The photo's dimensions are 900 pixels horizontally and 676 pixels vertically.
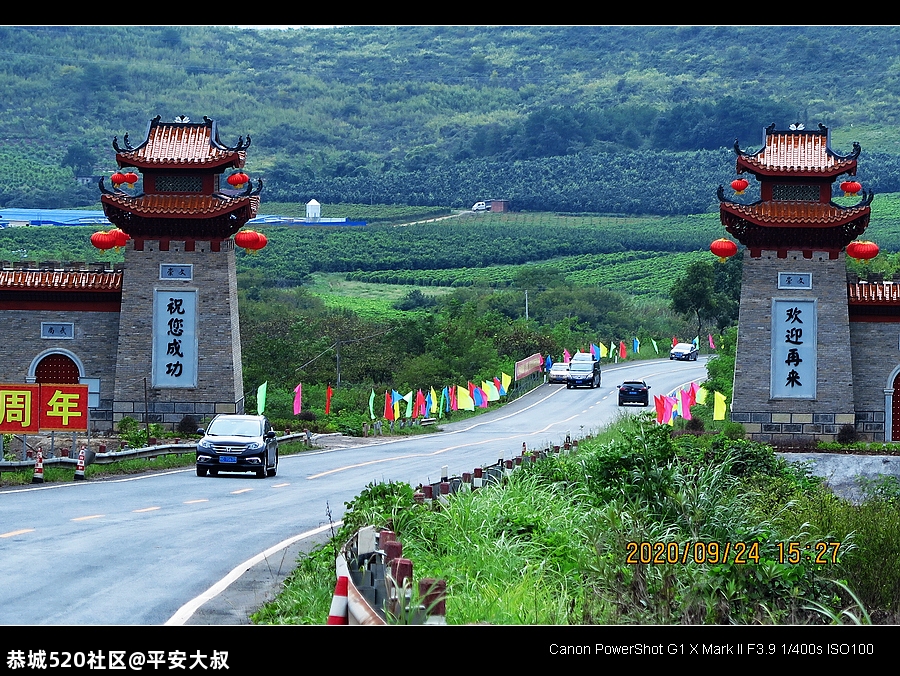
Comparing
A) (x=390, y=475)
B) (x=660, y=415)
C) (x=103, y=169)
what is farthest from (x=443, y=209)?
(x=390, y=475)

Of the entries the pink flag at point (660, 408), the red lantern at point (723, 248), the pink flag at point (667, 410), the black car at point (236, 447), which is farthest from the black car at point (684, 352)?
the black car at point (236, 447)

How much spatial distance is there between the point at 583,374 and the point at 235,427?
38074 mm

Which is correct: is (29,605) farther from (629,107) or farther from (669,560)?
(629,107)

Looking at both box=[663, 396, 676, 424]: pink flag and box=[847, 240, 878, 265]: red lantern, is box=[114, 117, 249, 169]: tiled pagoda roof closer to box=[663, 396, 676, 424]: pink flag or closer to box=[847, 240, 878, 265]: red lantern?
box=[663, 396, 676, 424]: pink flag

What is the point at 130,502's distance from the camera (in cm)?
2305

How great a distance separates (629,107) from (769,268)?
153261 mm

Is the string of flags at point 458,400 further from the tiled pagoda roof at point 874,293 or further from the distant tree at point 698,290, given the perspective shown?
the distant tree at point 698,290

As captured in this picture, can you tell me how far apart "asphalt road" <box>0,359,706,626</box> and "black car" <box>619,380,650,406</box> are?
20959mm

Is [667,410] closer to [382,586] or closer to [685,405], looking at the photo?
[685,405]

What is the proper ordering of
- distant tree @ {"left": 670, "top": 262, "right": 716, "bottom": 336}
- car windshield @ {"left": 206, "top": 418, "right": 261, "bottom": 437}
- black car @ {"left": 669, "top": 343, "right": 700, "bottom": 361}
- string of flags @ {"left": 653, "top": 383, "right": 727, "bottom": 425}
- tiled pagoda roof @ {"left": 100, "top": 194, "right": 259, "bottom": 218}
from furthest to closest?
1. black car @ {"left": 669, "top": 343, "right": 700, "bottom": 361}
2. distant tree @ {"left": 670, "top": 262, "right": 716, "bottom": 336}
3. string of flags @ {"left": 653, "top": 383, "right": 727, "bottom": 425}
4. tiled pagoda roof @ {"left": 100, "top": 194, "right": 259, "bottom": 218}
5. car windshield @ {"left": 206, "top": 418, "right": 261, "bottom": 437}

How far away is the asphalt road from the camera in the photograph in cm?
1436

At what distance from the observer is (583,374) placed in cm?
6531

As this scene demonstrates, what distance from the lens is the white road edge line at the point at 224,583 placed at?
13898 millimetres

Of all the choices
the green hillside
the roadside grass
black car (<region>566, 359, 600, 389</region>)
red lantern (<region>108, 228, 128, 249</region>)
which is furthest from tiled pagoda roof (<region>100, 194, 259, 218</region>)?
the green hillside
